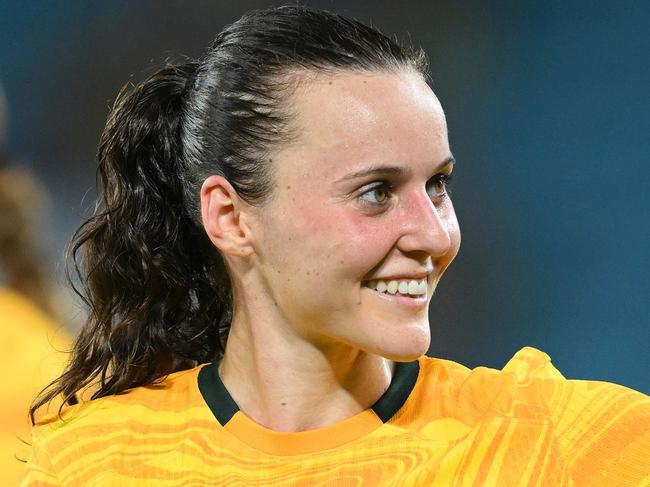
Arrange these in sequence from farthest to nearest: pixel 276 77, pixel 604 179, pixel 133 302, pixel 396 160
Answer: pixel 604 179 < pixel 133 302 < pixel 276 77 < pixel 396 160

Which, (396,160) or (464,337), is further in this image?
(464,337)

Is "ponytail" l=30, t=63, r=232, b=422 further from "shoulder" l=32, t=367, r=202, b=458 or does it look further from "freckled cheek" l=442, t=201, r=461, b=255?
"freckled cheek" l=442, t=201, r=461, b=255

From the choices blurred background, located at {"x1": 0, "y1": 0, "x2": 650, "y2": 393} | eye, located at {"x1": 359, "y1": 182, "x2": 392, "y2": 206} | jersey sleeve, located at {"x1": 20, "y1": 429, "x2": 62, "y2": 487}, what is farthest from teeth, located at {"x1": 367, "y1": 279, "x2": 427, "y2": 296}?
blurred background, located at {"x1": 0, "y1": 0, "x2": 650, "y2": 393}

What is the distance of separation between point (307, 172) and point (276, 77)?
0.16 metres

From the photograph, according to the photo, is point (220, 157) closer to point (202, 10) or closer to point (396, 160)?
point (396, 160)

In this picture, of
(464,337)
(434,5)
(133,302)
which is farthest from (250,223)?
(434,5)

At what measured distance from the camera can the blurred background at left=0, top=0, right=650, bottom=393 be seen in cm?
304

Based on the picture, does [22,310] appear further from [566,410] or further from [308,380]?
[566,410]

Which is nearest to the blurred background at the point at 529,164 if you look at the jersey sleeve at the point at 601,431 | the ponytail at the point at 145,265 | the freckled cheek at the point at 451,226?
the ponytail at the point at 145,265

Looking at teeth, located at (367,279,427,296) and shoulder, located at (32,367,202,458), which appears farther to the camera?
shoulder, located at (32,367,202,458)

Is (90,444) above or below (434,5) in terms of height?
below

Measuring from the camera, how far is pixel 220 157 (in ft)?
5.30

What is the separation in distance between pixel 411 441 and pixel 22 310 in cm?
197

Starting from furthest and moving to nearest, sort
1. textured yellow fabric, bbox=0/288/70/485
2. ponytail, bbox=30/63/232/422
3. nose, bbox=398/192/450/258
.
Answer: textured yellow fabric, bbox=0/288/70/485, ponytail, bbox=30/63/232/422, nose, bbox=398/192/450/258
